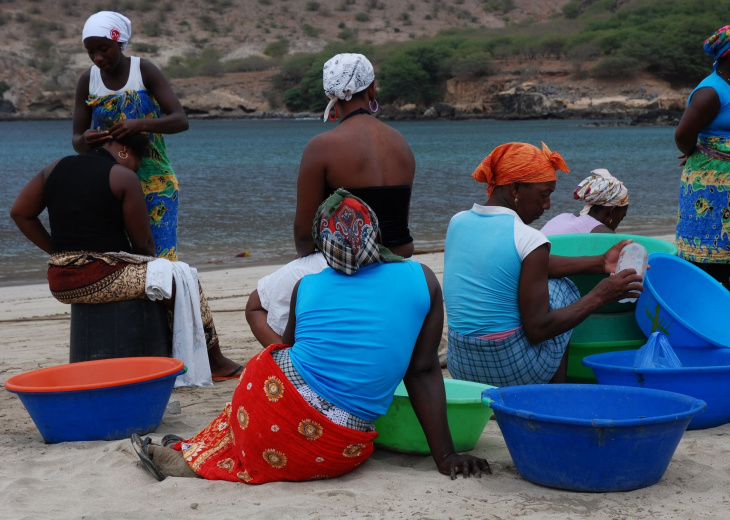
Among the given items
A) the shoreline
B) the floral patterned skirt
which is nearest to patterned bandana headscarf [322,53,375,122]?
the floral patterned skirt

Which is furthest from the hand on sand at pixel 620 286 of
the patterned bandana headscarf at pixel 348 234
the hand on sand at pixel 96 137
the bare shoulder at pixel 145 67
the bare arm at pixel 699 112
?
the bare shoulder at pixel 145 67

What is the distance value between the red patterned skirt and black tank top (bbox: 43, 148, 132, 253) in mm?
1535

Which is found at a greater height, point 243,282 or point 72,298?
point 72,298

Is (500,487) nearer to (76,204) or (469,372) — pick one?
(469,372)

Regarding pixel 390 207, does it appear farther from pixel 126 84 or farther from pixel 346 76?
pixel 126 84

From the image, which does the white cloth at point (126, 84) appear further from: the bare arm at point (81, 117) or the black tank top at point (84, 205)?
the black tank top at point (84, 205)

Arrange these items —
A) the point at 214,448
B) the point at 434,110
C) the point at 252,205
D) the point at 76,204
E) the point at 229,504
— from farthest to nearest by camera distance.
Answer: the point at 434,110, the point at 252,205, the point at 76,204, the point at 214,448, the point at 229,504

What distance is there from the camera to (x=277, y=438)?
10.1 feet

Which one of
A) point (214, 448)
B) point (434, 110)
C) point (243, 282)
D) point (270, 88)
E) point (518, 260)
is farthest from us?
point (270, 88)

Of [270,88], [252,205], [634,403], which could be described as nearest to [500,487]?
[634,403]

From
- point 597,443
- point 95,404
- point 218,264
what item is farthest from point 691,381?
point 218,264

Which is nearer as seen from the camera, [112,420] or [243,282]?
[112,420]

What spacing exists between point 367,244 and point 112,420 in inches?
→ 57.9

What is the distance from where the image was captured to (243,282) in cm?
923
